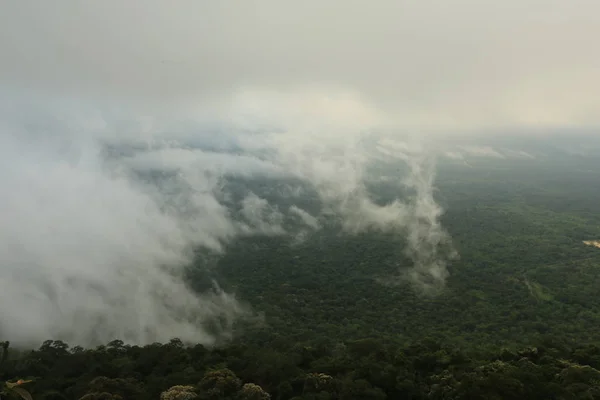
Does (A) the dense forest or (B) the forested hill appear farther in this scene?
(A) the dense forest

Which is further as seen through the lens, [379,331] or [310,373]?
[379,331]

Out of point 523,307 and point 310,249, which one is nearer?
point 523,307

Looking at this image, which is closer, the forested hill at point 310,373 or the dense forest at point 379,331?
the forested hill at point 310,373

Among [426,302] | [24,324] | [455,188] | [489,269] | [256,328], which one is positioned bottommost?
[24,324]

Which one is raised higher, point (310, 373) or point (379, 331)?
point (379, 331)

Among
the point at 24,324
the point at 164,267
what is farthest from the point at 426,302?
the point at 24,324

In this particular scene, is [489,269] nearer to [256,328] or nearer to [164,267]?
[256,328]

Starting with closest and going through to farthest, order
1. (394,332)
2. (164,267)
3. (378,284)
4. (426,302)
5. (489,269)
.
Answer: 1. (394,332)
2. (426,302)
3. (378,284)
4. (489,269)
5. (164,267)

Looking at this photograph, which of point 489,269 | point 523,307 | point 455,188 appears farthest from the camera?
point 455,188
